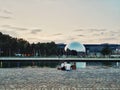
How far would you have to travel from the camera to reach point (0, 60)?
486ft

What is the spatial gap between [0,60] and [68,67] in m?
43.3

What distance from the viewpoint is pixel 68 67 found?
114 metres

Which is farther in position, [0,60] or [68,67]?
[0,60]
